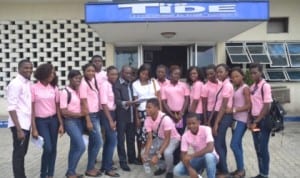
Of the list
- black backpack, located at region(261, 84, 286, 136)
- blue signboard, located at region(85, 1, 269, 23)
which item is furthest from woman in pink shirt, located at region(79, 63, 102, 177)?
blue signboard, located at region(85, 1, 269, 23)

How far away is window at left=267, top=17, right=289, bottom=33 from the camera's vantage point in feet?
45.2

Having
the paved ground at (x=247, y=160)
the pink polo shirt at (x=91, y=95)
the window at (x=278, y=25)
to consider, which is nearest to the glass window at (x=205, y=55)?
the window at (x=278, y=25)

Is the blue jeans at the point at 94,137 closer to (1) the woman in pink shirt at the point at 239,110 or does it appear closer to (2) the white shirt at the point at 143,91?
(2) the white shirt at the point at 143,91

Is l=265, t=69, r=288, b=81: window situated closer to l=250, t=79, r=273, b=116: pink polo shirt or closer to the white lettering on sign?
the white lettering on sign

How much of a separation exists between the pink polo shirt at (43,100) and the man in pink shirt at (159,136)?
52.2 inches

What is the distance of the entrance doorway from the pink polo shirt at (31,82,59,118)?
24.4ft

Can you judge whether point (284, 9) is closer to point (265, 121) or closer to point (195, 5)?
point (195, 5)

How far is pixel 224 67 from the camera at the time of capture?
19.6 feet

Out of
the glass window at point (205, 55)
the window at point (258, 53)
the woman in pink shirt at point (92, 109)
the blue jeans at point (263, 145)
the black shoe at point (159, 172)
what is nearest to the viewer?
the blue jeans at point (263, 145)

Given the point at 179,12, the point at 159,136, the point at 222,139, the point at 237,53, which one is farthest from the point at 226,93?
the point at 237,53

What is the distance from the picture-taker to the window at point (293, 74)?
13555 mm

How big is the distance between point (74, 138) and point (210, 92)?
6.64 feet

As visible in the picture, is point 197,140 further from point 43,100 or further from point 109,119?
point 43,100

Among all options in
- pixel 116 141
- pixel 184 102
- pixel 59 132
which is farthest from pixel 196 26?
pixel 59 132
